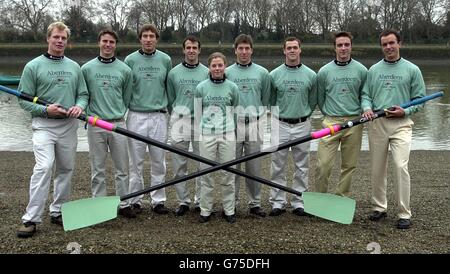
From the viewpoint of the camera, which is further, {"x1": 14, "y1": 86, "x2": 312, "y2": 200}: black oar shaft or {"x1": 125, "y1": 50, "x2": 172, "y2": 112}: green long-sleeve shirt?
{"x1": 125, "y1": 50, "x2": 172, "y2": 112}: green long-sleeve shirt

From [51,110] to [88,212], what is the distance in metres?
1.18

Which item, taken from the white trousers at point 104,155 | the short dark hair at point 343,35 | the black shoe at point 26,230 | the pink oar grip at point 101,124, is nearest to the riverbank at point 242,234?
the black shoe at point 26,230

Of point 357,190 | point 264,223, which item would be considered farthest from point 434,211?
point 264,223

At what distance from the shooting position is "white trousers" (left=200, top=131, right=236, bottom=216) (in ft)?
18.6

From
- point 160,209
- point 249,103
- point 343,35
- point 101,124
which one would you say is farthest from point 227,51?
point 101,124

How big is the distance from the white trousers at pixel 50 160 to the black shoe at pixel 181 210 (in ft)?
4.39

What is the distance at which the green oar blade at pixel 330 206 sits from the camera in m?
5.55

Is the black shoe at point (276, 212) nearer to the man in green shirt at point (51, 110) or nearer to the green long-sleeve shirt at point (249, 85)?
the green long-sleeve shirt at point (249, 85)

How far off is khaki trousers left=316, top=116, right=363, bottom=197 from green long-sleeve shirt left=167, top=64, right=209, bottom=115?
5.47 feet

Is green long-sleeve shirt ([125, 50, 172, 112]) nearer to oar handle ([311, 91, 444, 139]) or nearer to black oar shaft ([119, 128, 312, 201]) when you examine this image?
black oar shaft ([119, 128, 312, 201])

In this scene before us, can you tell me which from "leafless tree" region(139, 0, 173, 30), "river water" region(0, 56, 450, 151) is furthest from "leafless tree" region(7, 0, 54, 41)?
"river water" region(0, 56, 450, 151)

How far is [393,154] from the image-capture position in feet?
18.5

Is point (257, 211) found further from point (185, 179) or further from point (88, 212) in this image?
point (88, 212)

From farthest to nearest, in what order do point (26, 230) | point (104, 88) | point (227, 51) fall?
point (227, 51)
point (104, 88)
point (26, 230)
